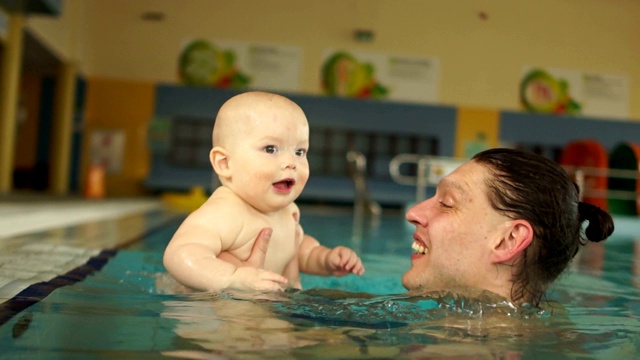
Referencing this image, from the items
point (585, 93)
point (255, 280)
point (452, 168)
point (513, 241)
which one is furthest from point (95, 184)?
point (513, 241)

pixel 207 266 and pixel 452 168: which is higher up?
pixel 452 168

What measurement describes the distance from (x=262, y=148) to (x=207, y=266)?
1.05 ft

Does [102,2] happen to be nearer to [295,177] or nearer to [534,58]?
[534,58]

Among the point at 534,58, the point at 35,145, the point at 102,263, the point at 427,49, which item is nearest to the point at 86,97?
the point at 35,145

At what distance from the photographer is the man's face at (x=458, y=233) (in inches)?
64.0

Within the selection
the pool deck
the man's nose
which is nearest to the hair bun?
the man's nose

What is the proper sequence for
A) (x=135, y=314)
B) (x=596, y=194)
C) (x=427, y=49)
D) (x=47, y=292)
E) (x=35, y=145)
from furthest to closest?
1. (x=427, y=49)
2. (x=35, y=145)
3. (x=596, y=194)
4. (x=47, y=292)
5. (x=135, y=314)

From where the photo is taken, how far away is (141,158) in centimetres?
1417

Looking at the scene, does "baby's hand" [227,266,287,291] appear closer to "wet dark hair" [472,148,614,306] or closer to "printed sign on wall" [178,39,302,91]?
"wet dark hair" [472,148,614,306]

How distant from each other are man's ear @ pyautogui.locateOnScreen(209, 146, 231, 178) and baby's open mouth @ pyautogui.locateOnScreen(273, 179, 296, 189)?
0.41 feet

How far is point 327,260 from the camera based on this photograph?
1.92 meters

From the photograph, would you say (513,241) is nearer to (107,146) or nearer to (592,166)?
(592,166)

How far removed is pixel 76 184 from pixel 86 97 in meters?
1.68

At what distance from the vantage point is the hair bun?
64.2 inches
